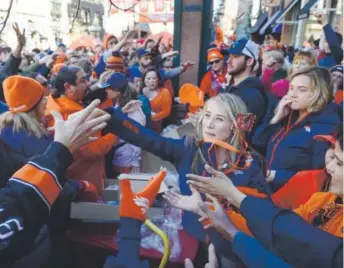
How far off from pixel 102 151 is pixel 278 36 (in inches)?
658

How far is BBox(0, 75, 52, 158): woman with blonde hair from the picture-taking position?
93.9 inches

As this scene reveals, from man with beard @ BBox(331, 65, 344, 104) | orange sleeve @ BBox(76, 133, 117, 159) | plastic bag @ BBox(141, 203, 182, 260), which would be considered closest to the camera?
plastic bag @ BBox(141, 203, 182, 260)

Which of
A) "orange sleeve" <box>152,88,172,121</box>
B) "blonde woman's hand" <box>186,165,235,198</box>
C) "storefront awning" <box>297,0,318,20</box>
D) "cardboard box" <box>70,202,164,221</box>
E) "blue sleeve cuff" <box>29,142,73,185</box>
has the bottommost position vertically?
"cardboard box" <box>70,202,164,221</box>

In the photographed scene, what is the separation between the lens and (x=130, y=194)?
1.75 m

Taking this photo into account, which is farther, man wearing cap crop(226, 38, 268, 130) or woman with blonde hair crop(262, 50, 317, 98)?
woman with blonde hair crop(262, 50, 317, 98)

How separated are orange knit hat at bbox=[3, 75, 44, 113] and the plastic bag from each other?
1.18 meters

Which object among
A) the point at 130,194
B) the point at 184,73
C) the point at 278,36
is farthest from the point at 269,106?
the point at 278,36

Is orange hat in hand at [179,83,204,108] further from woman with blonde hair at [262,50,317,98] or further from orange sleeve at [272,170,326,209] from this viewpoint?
orange sleeve at [272,170,326,209]

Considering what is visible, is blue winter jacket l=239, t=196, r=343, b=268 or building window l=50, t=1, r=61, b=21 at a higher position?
building window l=50, t=1, r=61, b=21

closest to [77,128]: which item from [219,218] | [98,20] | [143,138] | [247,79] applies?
[219,218]

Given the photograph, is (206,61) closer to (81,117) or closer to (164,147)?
(164,147)

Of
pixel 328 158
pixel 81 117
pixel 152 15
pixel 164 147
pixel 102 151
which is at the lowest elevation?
pixel 102 151

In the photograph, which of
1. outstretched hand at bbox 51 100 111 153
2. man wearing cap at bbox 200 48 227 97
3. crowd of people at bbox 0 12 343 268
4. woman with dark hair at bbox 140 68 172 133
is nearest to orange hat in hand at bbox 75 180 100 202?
crowd of people at bbox 0 12 343 268

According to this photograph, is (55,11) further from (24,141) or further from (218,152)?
(218,152)
